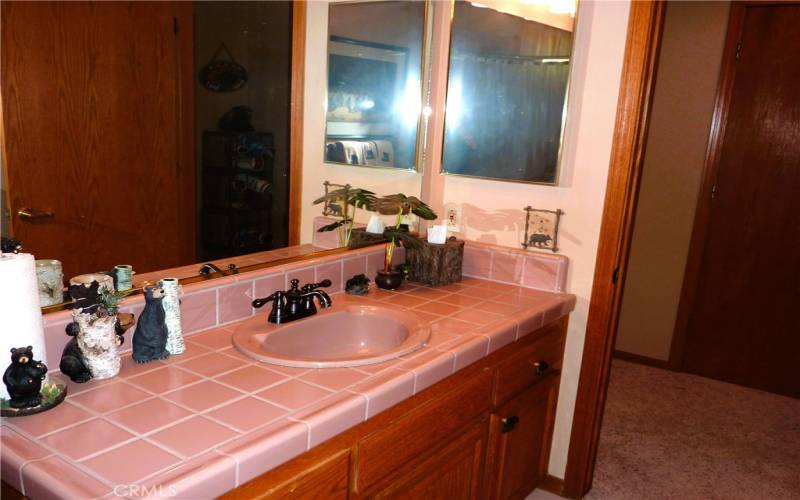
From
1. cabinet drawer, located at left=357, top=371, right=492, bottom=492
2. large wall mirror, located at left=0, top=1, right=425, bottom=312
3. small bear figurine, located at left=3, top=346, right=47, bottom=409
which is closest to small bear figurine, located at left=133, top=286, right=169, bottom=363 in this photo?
large wall mirror, located at left=0, top=1, right=425, bottom=312

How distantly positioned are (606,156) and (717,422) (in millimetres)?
1824

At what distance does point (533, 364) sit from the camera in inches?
75.5

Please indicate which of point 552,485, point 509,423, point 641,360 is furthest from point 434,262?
point 641,360

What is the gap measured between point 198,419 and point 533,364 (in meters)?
1.17

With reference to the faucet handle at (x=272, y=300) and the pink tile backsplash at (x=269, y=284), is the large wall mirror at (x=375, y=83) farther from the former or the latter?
the faucet handle at (x=272, y=300)

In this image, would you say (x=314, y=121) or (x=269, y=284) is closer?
(x=269, y=284)

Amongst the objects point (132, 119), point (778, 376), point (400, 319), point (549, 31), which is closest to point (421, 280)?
point (400, 319)

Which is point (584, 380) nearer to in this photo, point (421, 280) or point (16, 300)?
point (421, 280)

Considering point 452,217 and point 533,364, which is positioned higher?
point 452,217

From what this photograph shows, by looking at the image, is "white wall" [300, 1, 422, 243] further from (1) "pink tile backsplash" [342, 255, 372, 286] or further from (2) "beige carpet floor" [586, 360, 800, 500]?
(2) "beige carpet floor" [586, 360, 800, 500]

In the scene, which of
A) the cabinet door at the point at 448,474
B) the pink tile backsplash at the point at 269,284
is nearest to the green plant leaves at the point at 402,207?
the pink tile backsplash at the point at 269,284

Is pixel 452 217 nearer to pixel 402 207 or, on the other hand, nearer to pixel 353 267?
pixel 402 207

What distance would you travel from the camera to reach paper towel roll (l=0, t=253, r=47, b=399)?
101 cm

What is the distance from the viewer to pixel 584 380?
2.17 metres
